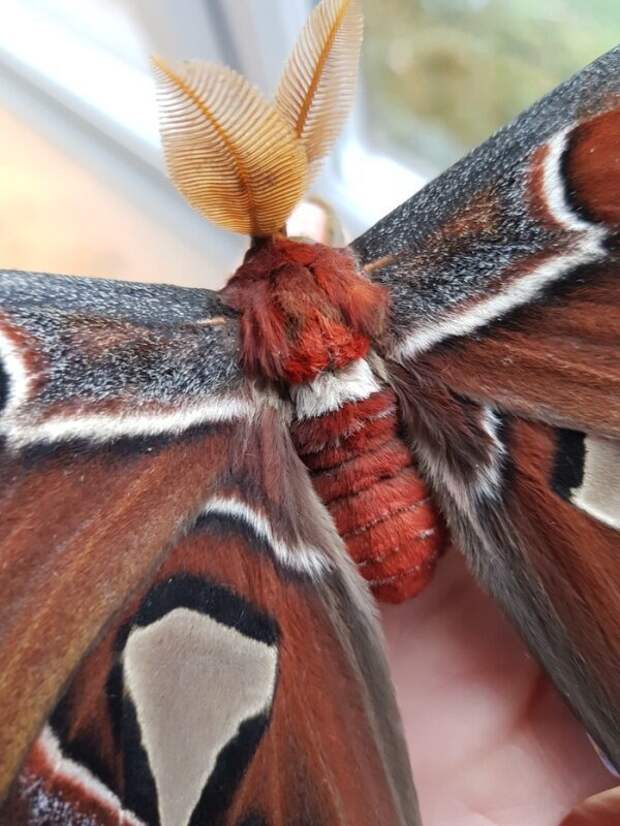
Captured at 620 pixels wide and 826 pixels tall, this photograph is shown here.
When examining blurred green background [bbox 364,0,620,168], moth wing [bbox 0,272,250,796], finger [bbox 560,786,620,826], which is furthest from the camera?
blurred green background [bbox 364,0,620,168]

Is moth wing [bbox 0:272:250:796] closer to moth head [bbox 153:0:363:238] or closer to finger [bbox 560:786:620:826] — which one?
moth head [bbox 153:0:363:238]

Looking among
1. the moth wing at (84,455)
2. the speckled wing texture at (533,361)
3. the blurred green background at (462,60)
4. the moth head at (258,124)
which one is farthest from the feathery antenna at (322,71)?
the blurred green background at (462,60)

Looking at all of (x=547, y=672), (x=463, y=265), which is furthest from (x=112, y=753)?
(x=463, y=265)

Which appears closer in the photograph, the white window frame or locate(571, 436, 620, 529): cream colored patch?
locate(571, 436, 620, 529): cream colored patch

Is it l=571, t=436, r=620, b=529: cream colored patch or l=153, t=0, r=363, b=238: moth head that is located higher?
l=153, t=0, r=363, b=238: moth head

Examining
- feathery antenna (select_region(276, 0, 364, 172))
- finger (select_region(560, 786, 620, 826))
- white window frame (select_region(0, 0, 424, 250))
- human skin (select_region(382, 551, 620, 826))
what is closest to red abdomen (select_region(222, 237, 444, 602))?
feathery antenna (select_region(276, 0, 364, 172))

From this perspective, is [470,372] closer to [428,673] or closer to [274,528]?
[274,528]

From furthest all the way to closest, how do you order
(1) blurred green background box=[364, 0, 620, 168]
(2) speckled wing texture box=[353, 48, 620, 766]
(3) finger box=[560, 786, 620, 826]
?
(1) blurred green background box=[364, 0, 620, 168] → (3) finger box=[560, 786, 620, 826] → (2) speckled wing texture box=[353, 48, 620, 766]

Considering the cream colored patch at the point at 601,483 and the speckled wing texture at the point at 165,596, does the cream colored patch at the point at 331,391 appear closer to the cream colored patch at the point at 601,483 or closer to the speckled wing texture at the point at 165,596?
the speckled wing texture at the point at 165,596

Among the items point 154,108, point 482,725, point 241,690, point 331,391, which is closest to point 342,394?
point 331,391
